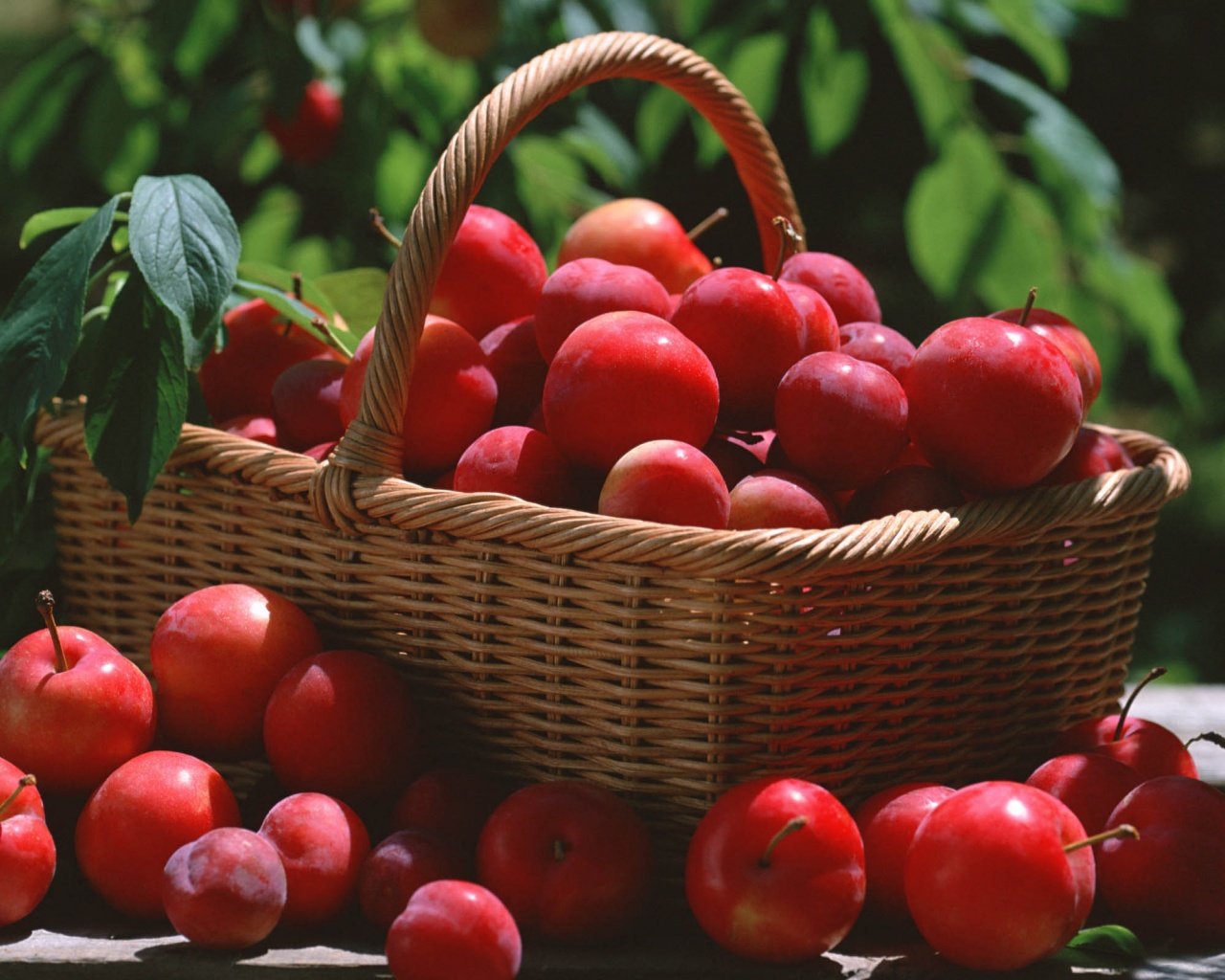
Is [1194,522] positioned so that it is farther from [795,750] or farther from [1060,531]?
[795,750]

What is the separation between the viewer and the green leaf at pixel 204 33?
1624 mm

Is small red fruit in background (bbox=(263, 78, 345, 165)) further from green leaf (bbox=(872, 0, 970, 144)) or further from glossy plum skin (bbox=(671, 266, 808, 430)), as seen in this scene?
glossy plum skin (bbox=(671, 266, 808, 430))

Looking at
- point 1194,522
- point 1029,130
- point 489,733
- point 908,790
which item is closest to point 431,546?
point 489,733

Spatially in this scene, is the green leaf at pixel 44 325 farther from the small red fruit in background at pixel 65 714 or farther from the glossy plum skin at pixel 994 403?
the glossy plum skin at pixel 994 403

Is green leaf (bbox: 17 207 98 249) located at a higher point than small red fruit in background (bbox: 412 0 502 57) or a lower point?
lower

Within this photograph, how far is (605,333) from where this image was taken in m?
0.94

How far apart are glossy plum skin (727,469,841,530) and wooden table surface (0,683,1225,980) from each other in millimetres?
281

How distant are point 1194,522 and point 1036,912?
2724 millimetres

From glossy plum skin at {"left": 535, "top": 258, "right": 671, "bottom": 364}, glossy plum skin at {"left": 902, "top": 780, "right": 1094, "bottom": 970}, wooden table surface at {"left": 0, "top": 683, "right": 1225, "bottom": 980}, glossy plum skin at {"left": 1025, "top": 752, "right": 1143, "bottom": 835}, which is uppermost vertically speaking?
glossy plum skin at {"left": 535, "top": 258, "right": 671, "bottom": 364}

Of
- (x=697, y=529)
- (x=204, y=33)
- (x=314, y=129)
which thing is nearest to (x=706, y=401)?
(x=697, y=529)

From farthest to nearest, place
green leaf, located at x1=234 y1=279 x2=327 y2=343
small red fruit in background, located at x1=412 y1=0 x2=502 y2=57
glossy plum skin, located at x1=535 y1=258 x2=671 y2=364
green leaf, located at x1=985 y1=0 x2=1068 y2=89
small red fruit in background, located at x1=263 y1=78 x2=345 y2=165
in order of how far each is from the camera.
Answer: small red fruit in background, located at x1=263 y1=78 x2=345 y2=165
small red fruit in background, located at x1=412 y1=0 x2=502 y2=57
green leaf, located at x1=985 y1=0 x2=1068 y2=89
green leaf, located at x1=234 y1=279 x2=327 y2=343
glossy plum skin, located at x1=535 y1=258 x2=671 y2=364

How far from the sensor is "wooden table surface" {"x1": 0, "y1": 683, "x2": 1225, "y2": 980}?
0.74m

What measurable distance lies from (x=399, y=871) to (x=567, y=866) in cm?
11

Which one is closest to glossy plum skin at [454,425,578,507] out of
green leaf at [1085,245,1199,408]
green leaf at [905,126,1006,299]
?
green leaf at [905,126,1006,299]
